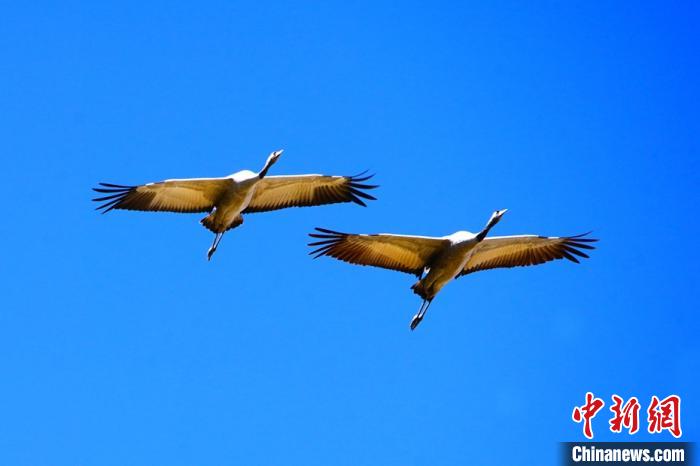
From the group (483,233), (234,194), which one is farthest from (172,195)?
(483,233)

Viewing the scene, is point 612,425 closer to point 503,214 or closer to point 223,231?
point 503,214

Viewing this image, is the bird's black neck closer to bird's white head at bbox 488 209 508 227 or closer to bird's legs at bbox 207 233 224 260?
bird's white head at bbox 488 209 508 227

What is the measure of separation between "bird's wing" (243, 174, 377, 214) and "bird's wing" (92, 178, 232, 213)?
3.29 feet

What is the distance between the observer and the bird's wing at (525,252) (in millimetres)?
24438

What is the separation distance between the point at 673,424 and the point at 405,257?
21.9 ft

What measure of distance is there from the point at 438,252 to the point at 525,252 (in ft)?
8.03

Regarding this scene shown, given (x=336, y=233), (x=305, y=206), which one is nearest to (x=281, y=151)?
(x=305, y=206)

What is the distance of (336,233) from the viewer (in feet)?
76.7

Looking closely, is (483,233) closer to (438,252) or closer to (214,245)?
(438,252)

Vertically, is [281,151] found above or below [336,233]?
above

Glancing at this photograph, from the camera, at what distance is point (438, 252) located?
2375 cm

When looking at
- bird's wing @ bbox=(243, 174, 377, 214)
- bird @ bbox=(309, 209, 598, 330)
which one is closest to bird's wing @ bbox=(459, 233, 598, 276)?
bird @ bbox=(309, 209, 598, 330)

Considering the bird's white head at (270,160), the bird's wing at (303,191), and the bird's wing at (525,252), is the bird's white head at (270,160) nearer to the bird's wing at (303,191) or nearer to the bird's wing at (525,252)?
the bird's wing at (303,191)

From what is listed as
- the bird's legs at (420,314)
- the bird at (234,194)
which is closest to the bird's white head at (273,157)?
the bird at (234,194)
